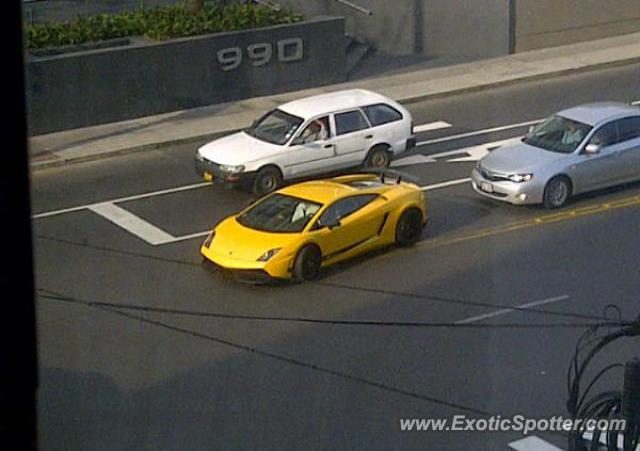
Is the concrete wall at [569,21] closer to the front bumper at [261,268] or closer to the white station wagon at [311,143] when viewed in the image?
the white station wagon at [311,143]

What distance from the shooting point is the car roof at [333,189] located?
11477 mm

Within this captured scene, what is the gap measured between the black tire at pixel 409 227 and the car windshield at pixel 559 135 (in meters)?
1.85

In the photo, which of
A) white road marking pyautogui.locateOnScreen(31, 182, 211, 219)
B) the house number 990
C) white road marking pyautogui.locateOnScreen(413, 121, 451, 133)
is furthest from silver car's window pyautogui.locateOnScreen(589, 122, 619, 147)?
the house number 990

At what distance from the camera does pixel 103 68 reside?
57.4 feet

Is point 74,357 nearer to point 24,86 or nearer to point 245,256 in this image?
point 245,256

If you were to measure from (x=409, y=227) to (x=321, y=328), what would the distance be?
2649 mm

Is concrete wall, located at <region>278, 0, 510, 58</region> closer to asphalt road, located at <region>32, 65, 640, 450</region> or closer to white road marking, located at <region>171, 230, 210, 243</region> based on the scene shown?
asphalt road, located at <region>32, 65, 640, 450</region>

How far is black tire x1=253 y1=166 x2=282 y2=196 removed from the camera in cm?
1348

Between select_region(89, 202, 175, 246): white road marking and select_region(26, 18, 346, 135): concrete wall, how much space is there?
3622 millimetres

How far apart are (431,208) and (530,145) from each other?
1407 millimetres

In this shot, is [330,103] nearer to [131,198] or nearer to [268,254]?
[131,198]

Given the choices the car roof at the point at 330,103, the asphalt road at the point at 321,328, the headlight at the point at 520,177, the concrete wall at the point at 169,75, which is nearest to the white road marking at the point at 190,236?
the asphalt road at the point at 321,328

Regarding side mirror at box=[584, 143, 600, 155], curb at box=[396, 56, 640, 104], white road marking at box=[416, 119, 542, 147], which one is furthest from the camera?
curb at box=[396, 56, 640, 104]

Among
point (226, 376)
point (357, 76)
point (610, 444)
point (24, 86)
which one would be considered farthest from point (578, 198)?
point (24, 86)
